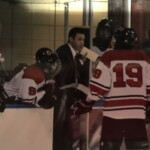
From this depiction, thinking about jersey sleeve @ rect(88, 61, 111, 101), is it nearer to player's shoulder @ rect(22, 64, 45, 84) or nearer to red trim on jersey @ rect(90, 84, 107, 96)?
red trim on jersey @ rect(90, 84, 107, 96)

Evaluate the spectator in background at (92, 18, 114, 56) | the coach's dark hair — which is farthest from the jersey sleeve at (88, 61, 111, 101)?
the coach's dark hair

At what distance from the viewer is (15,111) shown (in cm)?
286

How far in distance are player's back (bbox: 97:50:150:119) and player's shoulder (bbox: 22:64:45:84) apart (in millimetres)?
342

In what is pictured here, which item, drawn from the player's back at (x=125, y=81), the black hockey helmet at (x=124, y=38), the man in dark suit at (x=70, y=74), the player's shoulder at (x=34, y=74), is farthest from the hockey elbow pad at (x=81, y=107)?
the black hockey helmet at (x=124, y=38)

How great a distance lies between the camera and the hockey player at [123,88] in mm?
2740

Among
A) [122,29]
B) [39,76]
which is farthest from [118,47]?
[39,76]

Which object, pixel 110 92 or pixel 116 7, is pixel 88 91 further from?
pixel 116 7

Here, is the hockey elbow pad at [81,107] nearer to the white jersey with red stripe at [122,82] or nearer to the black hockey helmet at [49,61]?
the white jersey with red stripe at [122,82]

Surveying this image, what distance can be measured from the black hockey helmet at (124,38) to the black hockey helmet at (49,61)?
33cm

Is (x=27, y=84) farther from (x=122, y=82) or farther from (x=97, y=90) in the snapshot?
(x=122, y=82)

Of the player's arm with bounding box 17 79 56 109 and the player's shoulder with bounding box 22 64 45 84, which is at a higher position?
the player's shoulder with bounding box 22 64 45 84

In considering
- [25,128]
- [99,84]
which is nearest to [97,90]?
[99,84]

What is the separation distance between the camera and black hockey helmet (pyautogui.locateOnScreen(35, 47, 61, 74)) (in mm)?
2816

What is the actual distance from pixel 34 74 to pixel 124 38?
1.70 ft
